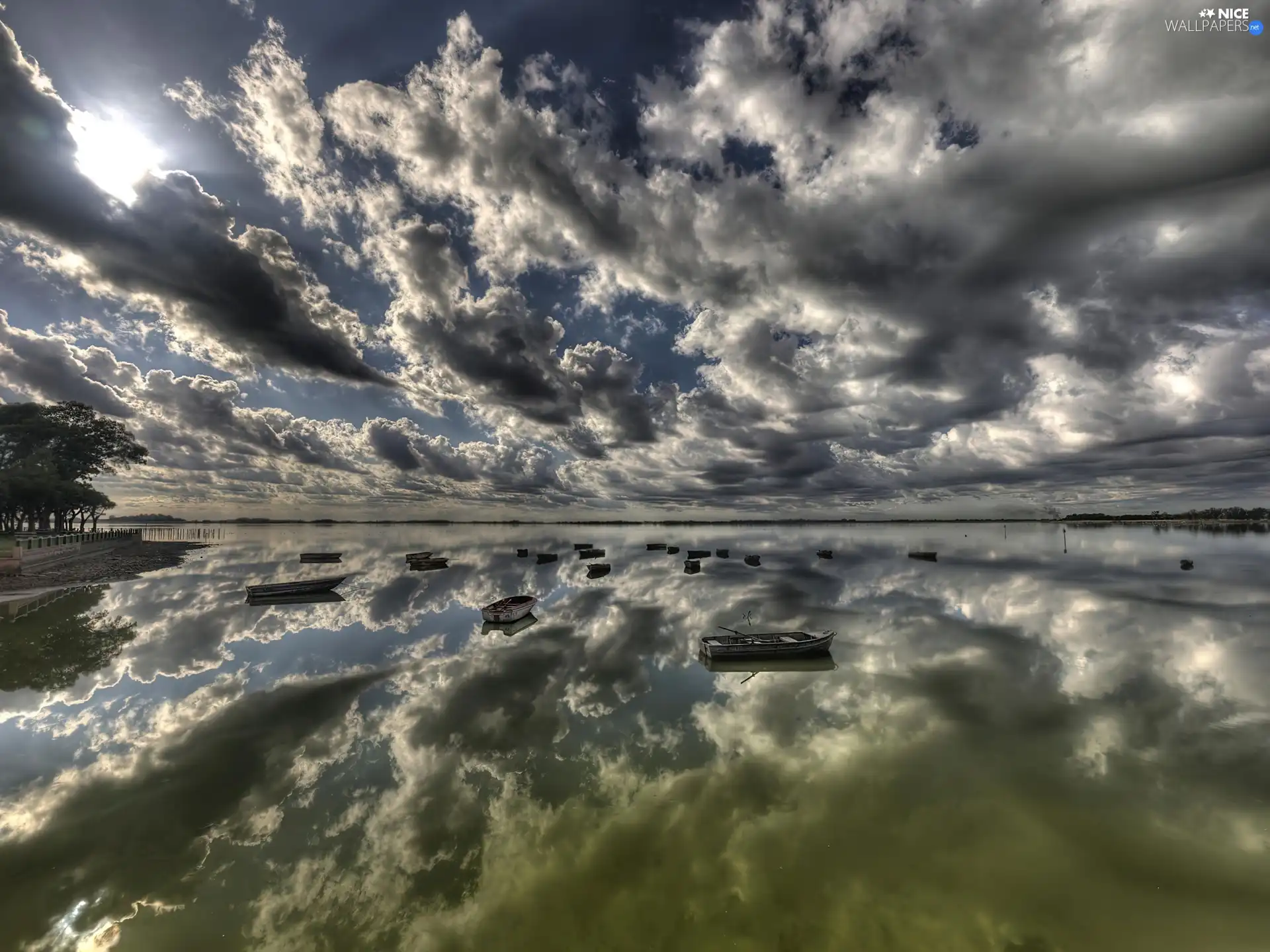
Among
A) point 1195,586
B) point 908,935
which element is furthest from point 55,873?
point 1195,586

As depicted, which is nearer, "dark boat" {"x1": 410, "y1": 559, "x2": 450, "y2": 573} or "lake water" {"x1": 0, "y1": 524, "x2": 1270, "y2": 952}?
"lake water" {"x1": 0, "y1": 524, "x2": 1270, "y2": 952}

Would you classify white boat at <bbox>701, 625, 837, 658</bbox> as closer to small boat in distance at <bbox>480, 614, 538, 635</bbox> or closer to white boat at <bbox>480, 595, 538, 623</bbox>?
small boat in distance at <bbox>480, 614, 538, 635</bbox>

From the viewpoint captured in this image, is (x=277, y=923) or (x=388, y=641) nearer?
(x=277, y=923)

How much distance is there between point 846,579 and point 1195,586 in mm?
37593

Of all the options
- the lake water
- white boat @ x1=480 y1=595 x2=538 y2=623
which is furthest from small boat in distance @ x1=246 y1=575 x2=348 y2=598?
white boat @ x1=480 y1=595 x2=538 y2=623

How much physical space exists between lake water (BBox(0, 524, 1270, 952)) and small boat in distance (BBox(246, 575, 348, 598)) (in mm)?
13159

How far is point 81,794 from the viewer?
1428 cm

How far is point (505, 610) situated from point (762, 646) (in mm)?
19002

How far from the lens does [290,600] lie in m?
47.3

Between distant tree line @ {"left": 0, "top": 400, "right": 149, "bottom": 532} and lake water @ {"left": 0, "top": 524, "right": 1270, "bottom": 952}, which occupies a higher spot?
distant tree line @ {"left": 0, "top": 400, "right": 149, "bottom": 532}

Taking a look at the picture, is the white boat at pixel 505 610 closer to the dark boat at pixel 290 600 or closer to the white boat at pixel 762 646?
the white boat at pixel 762 646

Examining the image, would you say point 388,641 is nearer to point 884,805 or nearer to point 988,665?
point 884,805

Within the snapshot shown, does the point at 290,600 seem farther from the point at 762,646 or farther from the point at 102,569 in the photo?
the point at 762,646

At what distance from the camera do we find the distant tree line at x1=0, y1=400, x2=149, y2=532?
7619cm
